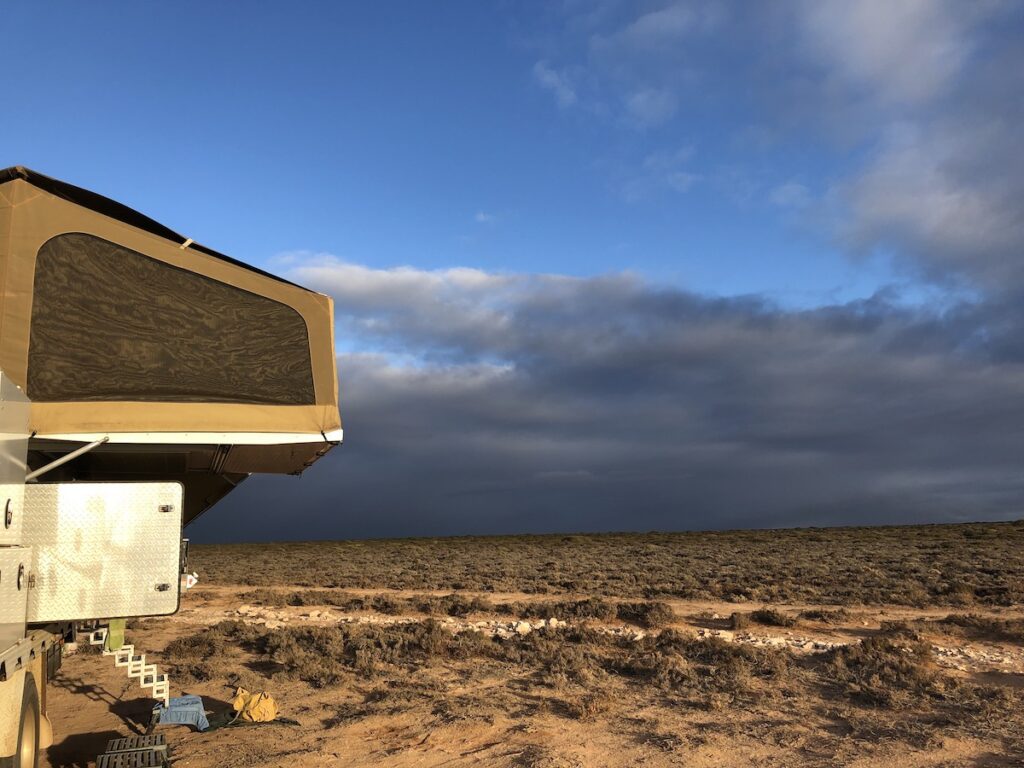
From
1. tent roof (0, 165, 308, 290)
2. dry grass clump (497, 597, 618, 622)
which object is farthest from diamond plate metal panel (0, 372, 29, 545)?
dry grass clump (497, 597, 618, 622)

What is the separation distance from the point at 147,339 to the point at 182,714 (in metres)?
4.32

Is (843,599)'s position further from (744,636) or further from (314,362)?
(314,362)

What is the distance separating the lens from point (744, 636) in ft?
45.2

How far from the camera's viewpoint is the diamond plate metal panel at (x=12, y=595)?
4.64 m

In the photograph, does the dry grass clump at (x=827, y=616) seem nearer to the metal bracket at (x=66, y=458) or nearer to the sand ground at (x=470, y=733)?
the sand ground at (x=470, y=733)

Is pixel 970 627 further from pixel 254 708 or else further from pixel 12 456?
pixel 12 456

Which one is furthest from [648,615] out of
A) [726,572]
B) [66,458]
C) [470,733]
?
[66,458]

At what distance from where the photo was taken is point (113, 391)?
6.14 m

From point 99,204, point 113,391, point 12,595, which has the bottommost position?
point 12,595

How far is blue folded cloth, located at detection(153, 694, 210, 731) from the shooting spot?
805cm

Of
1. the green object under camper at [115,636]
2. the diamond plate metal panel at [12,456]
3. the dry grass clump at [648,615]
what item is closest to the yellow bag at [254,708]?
the green object under camper at [115,636]

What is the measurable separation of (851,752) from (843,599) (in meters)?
11.7

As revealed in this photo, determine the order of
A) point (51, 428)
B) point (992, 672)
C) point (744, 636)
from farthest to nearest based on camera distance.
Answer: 1. point (744, 636)
2. point (992, 672)
3. point (51, 428)

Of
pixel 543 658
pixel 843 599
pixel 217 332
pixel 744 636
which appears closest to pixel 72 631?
pixel 217 332
